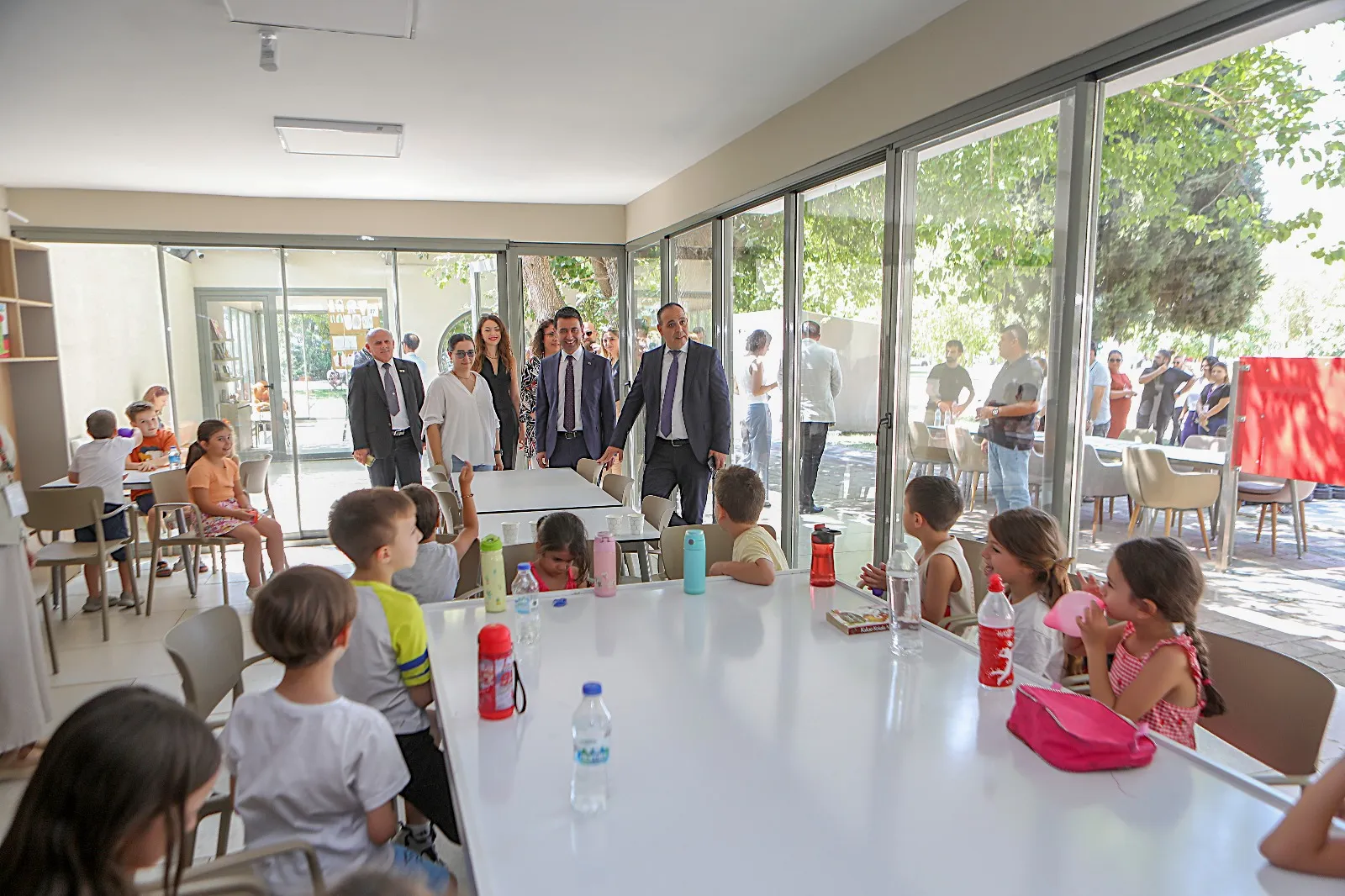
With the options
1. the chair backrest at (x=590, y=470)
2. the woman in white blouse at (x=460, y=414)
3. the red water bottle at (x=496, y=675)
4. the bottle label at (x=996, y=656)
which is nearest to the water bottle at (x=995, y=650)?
the bottle label at (x=996, y=656)

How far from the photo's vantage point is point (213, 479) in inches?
200

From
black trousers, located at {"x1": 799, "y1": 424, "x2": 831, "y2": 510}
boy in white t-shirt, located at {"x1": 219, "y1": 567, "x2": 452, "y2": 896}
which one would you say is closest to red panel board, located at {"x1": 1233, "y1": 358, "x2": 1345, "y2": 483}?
black trousers, located at {"x1": 799, "y1": 424, "x2": 831, "y2": 510}

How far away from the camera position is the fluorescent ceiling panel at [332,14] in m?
3.13

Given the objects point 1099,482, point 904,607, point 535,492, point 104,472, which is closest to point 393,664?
point 904,607

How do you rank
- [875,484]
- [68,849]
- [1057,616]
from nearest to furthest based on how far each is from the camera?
[68,849]
[1057,616]
[875,484]

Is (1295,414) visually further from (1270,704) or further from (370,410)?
(370,410)

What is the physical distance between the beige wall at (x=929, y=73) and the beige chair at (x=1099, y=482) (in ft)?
4.89

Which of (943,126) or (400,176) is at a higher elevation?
(400,176)

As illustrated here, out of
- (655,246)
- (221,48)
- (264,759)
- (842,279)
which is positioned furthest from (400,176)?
(264,759)

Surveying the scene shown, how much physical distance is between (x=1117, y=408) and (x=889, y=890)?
2.44 m

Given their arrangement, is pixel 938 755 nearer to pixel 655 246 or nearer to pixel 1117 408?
pixel 1117 408

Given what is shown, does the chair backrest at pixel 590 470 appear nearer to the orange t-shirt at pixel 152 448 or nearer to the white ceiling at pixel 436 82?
the white ceiling at pixel 436 82

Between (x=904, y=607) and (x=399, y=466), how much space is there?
5.30m

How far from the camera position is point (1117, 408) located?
3.02 m
